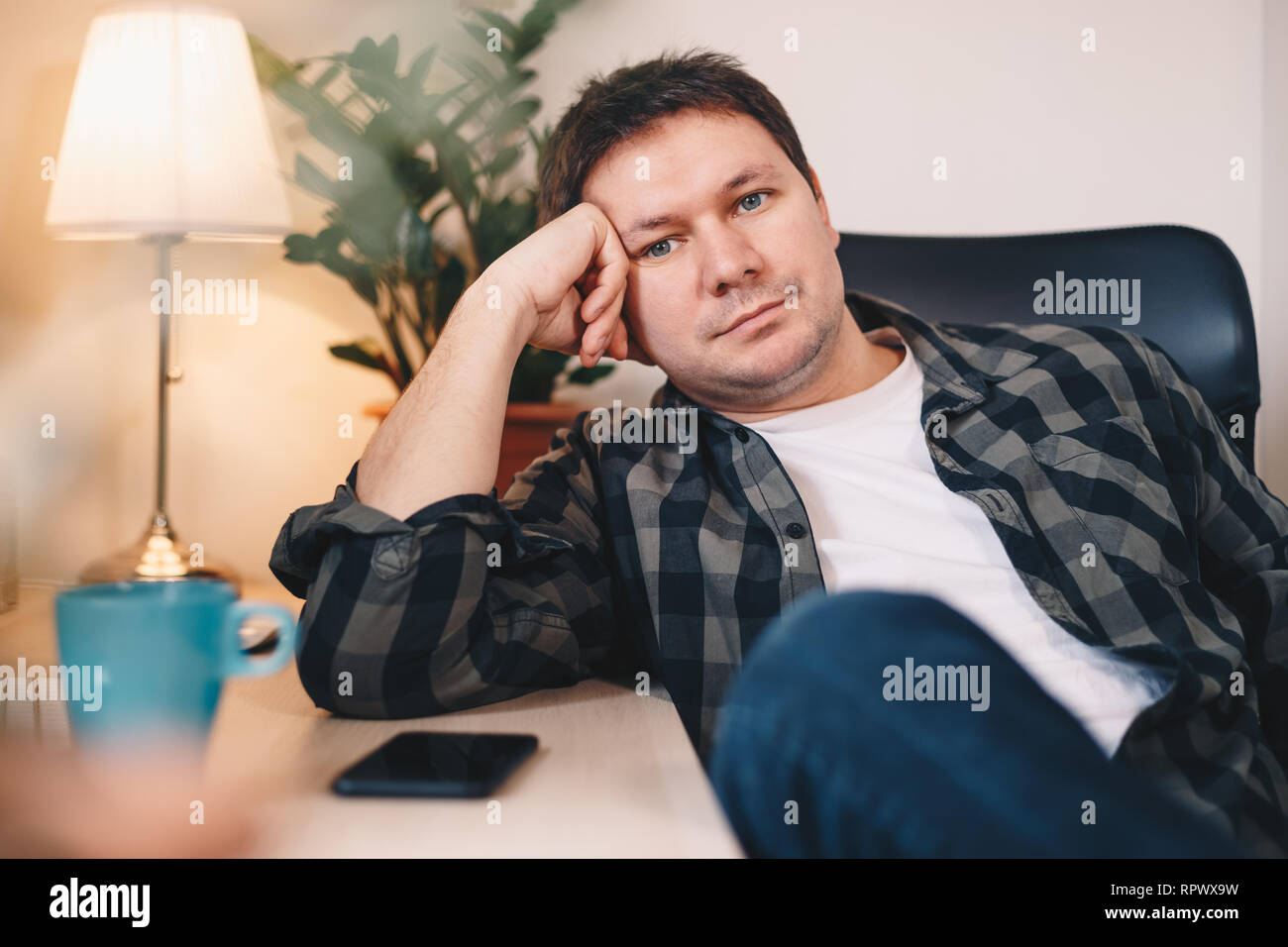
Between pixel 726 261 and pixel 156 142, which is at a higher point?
pixel 156 142

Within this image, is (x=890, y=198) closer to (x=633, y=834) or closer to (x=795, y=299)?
(x=795, y=299)

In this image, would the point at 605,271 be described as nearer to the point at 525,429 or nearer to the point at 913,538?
the point at 913,538

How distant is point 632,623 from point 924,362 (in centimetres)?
49

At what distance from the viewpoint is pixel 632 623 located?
3.29 ft

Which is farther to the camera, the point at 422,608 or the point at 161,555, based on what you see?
the point at 161,555

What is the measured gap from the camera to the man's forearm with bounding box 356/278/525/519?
834 millimetres

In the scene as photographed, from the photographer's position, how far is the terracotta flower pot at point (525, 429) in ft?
5.24

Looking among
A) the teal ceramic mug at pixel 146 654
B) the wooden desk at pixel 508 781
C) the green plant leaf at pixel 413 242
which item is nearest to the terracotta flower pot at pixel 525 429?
the green plant leaf at pixel 413 242

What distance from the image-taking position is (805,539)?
1.02 metres

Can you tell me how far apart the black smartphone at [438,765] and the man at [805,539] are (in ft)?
0.39

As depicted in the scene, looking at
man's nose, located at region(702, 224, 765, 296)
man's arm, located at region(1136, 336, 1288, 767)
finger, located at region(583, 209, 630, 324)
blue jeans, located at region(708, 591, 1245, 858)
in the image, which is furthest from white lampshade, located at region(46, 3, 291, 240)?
man's arm, located at region(1136, 336, 1288, 767)

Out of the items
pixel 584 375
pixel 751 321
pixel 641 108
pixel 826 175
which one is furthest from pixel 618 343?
pixel 826 175

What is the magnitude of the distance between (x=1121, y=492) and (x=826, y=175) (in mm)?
986

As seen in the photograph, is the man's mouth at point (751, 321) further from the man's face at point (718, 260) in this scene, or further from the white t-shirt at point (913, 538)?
the white t-shirt at point (913, 538)
